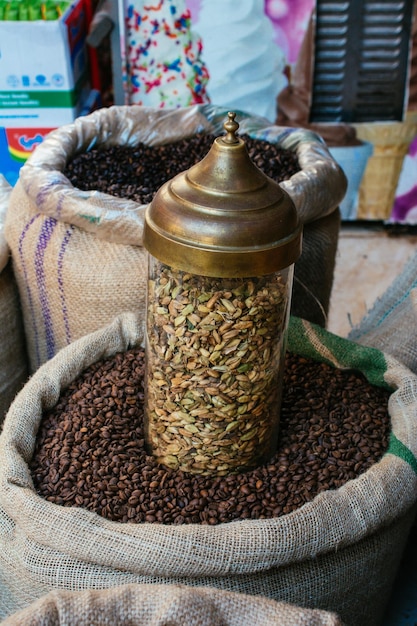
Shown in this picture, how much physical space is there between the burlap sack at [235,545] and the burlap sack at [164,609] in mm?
107

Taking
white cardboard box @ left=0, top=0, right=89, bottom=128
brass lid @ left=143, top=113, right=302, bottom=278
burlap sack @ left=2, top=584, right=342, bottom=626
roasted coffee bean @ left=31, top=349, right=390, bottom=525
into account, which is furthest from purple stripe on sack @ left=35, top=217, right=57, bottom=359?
white cardboard box @ left=0, top=0, right=89, bottom=128

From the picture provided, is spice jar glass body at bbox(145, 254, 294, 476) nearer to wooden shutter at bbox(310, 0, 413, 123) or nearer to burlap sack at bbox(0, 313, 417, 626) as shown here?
burlap sack at bbox(0, 313, 417, 626)

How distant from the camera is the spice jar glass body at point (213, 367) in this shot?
1159 millimetres

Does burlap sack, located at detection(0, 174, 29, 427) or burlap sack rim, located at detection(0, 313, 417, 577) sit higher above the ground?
burlap sack rim, located at detection(0, 313, 417, 577)

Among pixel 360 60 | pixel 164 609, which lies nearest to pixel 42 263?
pixel 164 609

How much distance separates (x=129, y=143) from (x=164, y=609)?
1.54 meters

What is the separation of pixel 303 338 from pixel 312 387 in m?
0.13

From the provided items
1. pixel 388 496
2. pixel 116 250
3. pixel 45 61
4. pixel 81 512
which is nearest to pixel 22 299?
pixel 116 250

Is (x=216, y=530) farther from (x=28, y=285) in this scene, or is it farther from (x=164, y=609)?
(x=28, y=285)

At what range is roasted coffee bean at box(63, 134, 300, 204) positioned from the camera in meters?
1.93

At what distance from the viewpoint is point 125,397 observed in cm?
149

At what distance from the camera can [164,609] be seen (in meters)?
0.98

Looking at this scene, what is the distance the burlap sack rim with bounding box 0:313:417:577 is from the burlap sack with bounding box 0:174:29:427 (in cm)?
63

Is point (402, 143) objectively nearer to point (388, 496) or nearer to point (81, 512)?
point (388, 496)
